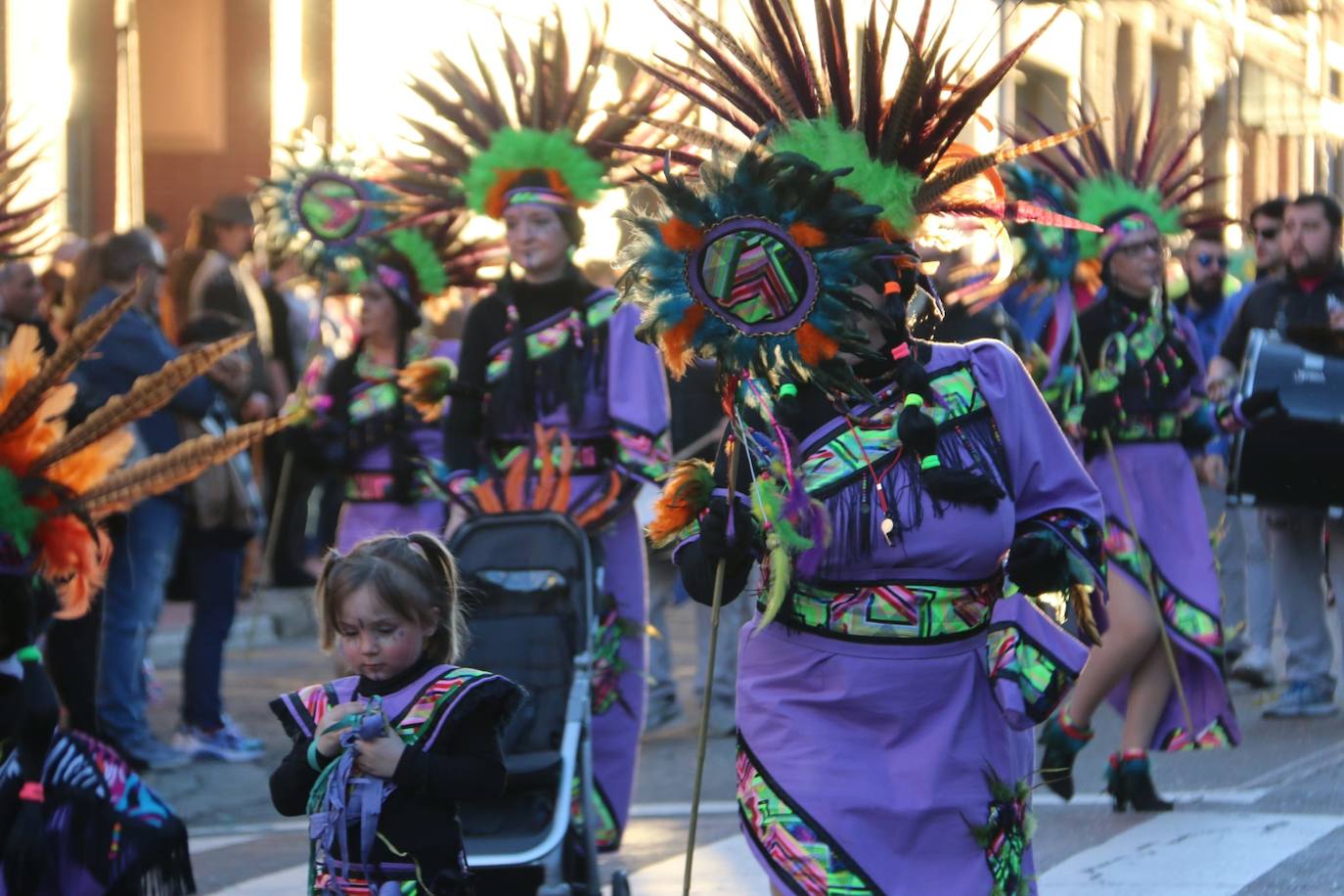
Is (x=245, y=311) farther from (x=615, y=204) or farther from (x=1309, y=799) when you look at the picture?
(x=1309, y=799)

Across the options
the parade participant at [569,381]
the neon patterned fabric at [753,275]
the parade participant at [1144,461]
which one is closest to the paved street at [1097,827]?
the parade participant at [1144,461]

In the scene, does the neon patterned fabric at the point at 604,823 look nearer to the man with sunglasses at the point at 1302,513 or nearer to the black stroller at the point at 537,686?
the black stroller at the point at 537,686

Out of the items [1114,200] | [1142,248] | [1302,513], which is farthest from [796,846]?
[1302,513]

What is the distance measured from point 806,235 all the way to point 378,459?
5.09 metres

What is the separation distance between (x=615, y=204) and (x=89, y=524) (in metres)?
5.69

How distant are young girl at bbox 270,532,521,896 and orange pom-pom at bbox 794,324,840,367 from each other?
0.80m

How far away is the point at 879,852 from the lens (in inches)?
170

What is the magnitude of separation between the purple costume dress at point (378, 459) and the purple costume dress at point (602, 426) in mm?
1717

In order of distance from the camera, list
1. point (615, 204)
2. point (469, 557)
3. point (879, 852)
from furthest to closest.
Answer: point (615, 204), point (469, 557), point (879, 852)

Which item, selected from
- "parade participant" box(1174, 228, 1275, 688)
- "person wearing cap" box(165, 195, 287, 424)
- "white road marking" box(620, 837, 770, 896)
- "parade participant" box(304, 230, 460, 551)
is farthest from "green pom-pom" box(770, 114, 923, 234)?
"person wearing cap" box(165, 195, 287, 424)

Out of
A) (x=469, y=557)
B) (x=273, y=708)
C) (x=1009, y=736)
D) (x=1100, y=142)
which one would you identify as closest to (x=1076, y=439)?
(x=1100, y=142)

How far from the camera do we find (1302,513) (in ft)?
33.6

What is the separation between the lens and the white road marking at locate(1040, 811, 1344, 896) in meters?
6.62

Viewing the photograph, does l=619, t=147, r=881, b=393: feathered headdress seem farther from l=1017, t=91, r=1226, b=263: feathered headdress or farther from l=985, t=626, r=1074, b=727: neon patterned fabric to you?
l=1017, t=91, r=1226, b=263: feathered headdress
